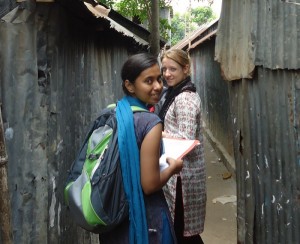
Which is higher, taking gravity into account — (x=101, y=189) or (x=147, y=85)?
(x=147, y=85)

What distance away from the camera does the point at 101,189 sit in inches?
76.0

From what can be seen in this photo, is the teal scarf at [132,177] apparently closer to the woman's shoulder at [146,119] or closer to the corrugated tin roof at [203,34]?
the woman's shoulder at [146,119]

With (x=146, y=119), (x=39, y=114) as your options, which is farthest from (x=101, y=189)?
(x=39, y=114)

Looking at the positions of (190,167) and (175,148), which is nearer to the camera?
(175,148)

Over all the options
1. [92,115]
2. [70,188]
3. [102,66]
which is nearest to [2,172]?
[70,188]

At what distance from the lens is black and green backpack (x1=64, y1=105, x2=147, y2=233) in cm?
193

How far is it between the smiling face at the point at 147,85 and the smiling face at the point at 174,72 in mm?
1034

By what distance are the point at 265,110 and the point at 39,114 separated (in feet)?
5.67

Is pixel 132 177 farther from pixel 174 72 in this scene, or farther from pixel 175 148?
pixel 174 72

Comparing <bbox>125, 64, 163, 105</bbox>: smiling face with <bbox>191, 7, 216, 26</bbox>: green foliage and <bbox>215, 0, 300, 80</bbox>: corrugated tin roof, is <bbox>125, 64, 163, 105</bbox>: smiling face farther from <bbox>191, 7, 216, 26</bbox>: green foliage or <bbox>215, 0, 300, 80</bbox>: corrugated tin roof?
<bbox>191, 7, 216, 26</bbox>: green foliage

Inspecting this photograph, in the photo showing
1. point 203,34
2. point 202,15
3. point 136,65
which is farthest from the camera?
point 202,15

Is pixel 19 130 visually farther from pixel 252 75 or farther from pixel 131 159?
pixel 252 75

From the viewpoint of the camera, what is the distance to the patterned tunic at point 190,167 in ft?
10.1

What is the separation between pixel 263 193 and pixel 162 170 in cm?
133
